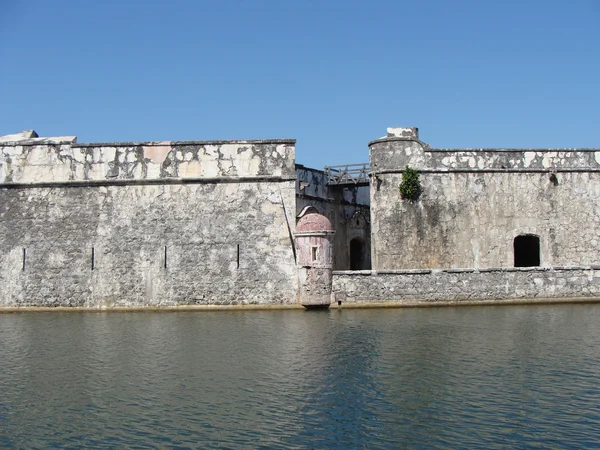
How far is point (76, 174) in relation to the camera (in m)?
19.6

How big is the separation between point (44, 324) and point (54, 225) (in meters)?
4.38

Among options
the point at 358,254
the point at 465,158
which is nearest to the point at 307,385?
the point at 465,158

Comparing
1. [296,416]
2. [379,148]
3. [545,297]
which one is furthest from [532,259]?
[296,416]

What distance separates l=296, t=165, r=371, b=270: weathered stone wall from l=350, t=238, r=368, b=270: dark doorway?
10 cm

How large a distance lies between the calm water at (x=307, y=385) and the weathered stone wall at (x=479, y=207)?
20.2 feet

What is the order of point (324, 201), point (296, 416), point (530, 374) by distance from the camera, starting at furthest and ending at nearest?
point (324, 201)
point (530, 374)
point (296, 416)

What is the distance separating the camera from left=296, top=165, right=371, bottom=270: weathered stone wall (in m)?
25.5

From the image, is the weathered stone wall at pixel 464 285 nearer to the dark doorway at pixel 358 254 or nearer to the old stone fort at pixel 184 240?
the old stone fort at pixel 184 240

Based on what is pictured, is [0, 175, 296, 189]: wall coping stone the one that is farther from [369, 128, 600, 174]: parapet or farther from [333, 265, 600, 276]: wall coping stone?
[369, 128, 600, 174]: parapet

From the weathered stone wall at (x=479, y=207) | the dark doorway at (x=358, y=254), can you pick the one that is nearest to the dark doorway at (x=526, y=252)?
the weathered stone wall at (x=479, y=207)

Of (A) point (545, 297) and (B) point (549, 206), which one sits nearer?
(A) point (545, 297)

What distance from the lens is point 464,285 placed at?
18859 millimetres

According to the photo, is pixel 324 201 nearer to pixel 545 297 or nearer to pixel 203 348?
pixel 545 297

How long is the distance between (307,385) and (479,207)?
531 inches
